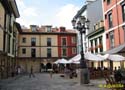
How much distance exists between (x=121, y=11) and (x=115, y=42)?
401cm

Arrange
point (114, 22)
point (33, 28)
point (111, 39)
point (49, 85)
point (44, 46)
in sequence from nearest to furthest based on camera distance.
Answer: point (49, 85), point (114, 22), point (111, 39), point (44, 46), point (33, 28)

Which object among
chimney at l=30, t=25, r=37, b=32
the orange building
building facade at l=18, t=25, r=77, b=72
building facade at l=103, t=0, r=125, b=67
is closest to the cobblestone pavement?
building facade at l=103, t=0, r=125, b=67

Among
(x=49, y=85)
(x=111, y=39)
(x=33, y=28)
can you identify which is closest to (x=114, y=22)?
(x=111, y=39)

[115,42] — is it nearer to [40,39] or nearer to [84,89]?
[84,89]

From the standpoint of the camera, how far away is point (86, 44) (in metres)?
44.8

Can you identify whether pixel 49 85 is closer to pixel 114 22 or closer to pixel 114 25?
pixel 114 25

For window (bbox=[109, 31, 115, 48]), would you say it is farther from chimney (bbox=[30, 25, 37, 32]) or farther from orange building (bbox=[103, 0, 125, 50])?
chimney (bbox=[30, 25, 37, 32])

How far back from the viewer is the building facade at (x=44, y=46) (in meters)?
58.0

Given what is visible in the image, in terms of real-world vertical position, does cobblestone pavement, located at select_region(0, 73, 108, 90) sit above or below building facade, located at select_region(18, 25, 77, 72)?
below

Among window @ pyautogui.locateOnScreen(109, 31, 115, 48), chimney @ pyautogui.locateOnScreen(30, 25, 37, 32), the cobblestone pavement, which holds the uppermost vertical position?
chimney @ pyautogui.locateOnScreen(30, 25, 37, 32)

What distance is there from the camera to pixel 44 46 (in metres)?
59.1

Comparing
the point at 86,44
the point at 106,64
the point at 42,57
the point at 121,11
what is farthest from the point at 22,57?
the point at 121,11

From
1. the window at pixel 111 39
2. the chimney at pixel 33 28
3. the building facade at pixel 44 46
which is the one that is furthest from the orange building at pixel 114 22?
the chimney at pixel 33 28

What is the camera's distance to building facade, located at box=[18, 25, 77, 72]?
190 feet
